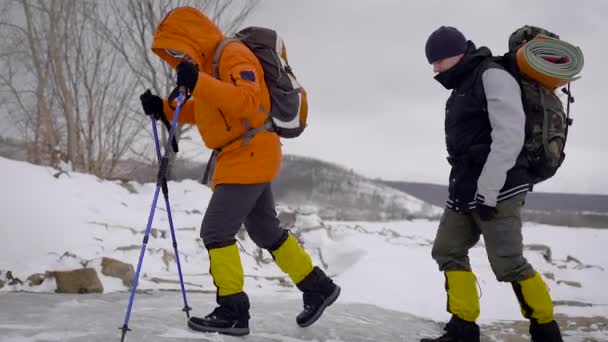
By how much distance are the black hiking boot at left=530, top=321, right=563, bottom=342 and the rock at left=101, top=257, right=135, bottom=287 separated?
4.01m

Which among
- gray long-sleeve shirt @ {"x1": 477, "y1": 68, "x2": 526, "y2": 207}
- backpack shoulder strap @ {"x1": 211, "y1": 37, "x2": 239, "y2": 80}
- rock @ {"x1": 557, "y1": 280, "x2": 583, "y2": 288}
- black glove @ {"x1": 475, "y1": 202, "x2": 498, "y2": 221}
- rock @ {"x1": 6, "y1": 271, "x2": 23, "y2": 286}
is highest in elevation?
backpack shoulder strap @ {"x1": 211, "y1": 37, "x2": 239, "y2": 80}

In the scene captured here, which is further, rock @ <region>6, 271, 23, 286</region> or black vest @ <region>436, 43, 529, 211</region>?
rock @ <region>6, 271, 23, 286</region>

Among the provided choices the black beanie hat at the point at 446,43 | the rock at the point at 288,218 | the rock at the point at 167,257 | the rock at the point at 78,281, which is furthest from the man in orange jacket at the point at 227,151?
the rock at the point at 288,218

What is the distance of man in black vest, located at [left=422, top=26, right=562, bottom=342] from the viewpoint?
2783 mm

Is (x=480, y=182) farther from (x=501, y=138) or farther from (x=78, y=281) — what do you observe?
(x=78, y=281)

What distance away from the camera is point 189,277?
6.25 m

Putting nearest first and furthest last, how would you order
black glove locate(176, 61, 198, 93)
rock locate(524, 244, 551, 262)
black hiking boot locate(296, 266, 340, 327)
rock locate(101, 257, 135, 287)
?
black glove locate(176, 61, 198, 93) < black hiking boot locate(296, 266, 340, 327) < rock locate(101, 257, 135, 287) < rock locate(524, 244, 551, 262)

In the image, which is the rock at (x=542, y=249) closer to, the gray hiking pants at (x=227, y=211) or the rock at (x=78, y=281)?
the rock at (x=78, y=281)

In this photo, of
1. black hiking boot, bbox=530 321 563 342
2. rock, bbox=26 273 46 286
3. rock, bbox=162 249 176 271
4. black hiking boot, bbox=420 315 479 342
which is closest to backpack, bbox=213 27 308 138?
black hiking boot, bbox=420 315 479 342

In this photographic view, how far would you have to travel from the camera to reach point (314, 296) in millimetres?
3309

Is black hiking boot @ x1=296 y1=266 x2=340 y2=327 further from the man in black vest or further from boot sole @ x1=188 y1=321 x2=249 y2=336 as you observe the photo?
the man in black vest

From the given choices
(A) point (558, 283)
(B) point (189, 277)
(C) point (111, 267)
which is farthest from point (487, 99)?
(A) point (558, 283)

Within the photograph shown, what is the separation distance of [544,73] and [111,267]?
4.55 m

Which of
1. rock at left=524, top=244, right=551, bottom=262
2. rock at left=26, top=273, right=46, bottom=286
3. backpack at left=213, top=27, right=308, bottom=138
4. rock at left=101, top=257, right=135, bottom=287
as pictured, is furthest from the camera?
rock at left=524, top=244, right=551, bottom=262
